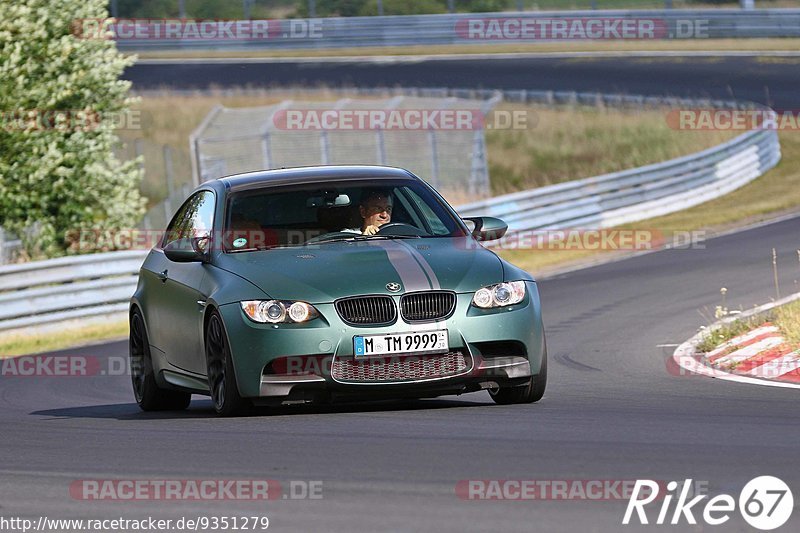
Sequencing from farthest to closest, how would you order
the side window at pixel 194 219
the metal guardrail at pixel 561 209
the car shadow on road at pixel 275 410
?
1. the metal guardrail at pixel 561 209
2. the side window at pixel 194 219
3. the car shadow on road at pixel 275 410

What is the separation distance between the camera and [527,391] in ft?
30.3

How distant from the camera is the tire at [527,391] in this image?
9.19m

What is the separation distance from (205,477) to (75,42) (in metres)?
18.5

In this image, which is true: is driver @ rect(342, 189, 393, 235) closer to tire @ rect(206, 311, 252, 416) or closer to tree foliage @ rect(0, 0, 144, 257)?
tire @ rect(206, 311, 252, 416)

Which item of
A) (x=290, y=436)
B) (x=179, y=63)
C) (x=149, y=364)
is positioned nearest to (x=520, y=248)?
(x=149, y=364)

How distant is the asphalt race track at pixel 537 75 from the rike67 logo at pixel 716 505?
32998 millimetres

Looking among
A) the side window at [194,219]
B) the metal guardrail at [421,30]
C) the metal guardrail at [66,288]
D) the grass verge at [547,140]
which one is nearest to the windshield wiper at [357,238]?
the side window at [194,219]

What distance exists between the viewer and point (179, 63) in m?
54.1

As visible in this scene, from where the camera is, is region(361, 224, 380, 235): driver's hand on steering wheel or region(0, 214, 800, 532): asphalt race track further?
region(361, 224, 380, 235): driver's hand on steering wheel

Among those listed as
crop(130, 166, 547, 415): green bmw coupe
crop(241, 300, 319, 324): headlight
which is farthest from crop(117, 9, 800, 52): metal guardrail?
crop(241, 300, 319, 324): headlight

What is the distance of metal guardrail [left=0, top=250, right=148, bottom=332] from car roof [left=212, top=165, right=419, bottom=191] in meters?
9.51

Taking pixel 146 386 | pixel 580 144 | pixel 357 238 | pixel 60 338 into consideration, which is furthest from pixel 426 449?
pixel 580 144

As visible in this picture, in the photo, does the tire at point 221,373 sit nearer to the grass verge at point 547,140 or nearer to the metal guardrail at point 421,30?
the grass verge at point 547,140

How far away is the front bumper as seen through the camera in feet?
28.3
